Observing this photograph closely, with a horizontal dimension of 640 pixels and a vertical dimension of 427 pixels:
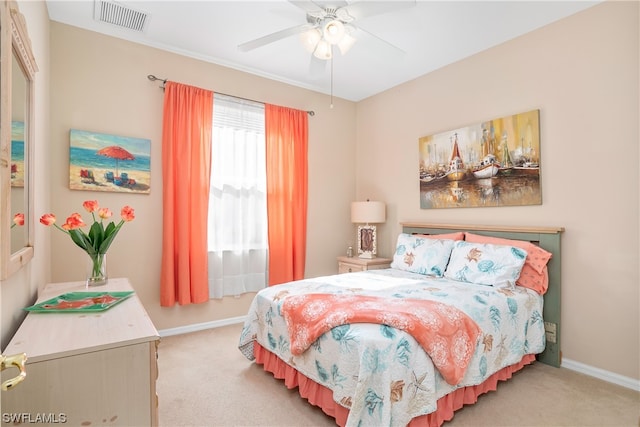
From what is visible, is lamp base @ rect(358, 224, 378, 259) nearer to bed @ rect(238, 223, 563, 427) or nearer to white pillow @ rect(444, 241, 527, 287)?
bed @ rect(238, 223, 563, 427)

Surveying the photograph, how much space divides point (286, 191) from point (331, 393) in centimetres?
250

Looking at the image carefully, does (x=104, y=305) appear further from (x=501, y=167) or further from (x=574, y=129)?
(x=574, y=129)

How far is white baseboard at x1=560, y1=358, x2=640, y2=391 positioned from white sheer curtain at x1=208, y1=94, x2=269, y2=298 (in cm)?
288

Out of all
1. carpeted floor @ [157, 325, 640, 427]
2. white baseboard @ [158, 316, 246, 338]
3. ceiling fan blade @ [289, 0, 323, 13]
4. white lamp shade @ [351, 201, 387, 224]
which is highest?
ceiling fan blade @ [289, 0, 323, 13]

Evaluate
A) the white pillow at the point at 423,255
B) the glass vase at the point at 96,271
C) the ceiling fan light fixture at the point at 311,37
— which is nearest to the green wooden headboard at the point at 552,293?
the white pillow at the point at 423,255

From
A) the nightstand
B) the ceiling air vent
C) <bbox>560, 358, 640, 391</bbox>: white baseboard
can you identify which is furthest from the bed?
the ceiling air vent

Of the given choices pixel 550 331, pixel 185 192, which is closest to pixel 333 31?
pixel 185 192

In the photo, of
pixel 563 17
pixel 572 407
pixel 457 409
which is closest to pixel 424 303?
pixel 457 409

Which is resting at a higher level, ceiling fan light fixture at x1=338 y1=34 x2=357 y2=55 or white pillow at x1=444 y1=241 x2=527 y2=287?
ceiling fan light fixture at x1=338 y1=34 x2=357 y2=55

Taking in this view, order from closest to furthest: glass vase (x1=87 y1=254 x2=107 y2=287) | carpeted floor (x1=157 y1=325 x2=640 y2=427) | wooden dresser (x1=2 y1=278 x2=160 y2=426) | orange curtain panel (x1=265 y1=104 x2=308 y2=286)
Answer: wooden dresser (x1=2 y1=278 x2=160 y2=426), carpeted floor (x1=157 y1=325 x2=640 y2=427), glass vase (x1=87 y1=254 x2=107 y2=287), orange curtain panel (x1=265 y1=104 x2=308 y2=286)

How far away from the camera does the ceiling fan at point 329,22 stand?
6.68 ft

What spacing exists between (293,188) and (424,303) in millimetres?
2352

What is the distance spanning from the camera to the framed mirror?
1.15 m

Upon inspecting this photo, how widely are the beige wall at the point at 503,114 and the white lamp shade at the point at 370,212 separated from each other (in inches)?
14.2
